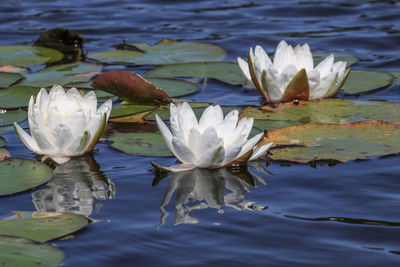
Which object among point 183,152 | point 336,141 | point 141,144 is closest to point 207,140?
point 183,152

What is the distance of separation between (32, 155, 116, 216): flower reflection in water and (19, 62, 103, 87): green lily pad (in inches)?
57.5

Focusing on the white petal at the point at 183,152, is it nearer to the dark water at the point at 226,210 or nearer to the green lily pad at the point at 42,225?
the dark water at the point at 226,210

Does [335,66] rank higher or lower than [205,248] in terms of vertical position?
higher

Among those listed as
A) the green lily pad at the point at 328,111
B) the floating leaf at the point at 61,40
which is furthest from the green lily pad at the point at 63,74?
the green lily pad at the point at 328,111

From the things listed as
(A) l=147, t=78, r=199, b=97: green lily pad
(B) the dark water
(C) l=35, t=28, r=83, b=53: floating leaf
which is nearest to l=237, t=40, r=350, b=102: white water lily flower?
(B) the dark water

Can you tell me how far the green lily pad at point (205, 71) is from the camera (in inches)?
198

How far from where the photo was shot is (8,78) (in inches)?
191

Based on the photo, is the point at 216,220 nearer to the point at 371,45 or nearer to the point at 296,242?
the point at 296,242

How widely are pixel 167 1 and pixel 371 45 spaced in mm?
3430

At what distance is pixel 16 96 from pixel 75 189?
1.54 meters

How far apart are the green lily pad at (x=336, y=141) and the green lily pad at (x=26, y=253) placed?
1.46 meters

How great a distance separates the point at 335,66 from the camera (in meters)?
4.32

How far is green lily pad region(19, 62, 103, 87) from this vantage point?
190 inches

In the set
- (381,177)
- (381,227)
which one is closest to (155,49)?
(381,177)
